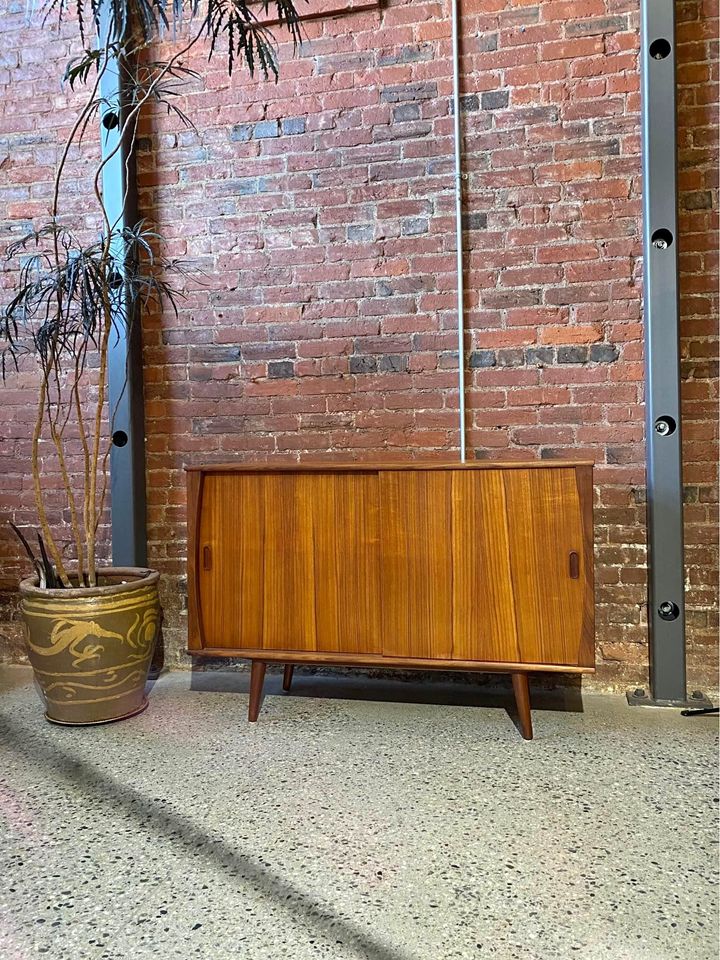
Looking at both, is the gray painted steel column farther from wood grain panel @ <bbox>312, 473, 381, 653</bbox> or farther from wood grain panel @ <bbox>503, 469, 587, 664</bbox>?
wood grain panel @ <bbox>503, 469, 587, 664</bbox>

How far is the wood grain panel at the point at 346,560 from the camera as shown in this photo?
2176 millimetres

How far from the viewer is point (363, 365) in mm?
2650

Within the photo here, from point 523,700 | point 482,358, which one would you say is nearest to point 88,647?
point 523,700

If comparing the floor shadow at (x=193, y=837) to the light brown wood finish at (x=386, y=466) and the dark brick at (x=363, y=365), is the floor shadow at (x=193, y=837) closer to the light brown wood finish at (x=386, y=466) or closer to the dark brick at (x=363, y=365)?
the light brown wood finish at (x=386, y=466)

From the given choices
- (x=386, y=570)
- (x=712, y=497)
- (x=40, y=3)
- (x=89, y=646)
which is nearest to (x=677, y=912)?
(x=386, y=570)

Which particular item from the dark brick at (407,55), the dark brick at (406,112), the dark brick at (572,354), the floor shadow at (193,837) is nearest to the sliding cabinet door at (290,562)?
the floor shadow at (193,837)

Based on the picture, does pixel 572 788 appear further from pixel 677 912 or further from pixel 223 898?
pixel 223 898

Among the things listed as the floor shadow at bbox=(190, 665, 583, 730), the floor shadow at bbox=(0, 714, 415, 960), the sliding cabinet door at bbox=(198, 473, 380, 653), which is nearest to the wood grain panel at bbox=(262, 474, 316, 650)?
the sliding cabinet door at bbox=(198, 473, 380, 653)

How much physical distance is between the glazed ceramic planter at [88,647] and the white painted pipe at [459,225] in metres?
1.29

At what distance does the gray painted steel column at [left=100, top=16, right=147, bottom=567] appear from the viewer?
2.75 m

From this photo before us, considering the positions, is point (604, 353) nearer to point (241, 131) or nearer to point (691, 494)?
point (691, 494)

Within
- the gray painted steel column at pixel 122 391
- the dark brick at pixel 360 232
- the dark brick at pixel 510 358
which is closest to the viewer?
the dark brick at pixel 510 358

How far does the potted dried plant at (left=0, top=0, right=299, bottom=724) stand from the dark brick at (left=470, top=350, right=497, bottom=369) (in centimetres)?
112

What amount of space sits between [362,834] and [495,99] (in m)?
2.40
